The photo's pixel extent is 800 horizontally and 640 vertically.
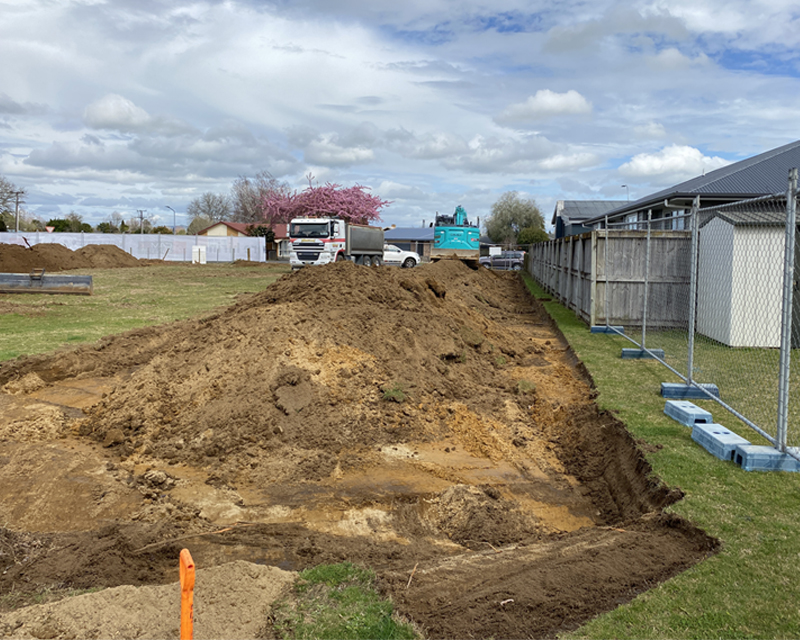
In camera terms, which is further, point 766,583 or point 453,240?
point 453,240

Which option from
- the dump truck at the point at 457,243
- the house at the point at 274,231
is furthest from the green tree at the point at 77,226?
the dump truck at the point at 457,243

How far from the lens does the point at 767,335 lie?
11.9m

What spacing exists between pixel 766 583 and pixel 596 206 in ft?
220

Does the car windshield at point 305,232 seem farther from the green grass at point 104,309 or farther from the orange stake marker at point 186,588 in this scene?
the orange stake marker at point 186,588

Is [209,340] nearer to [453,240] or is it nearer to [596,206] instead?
[453,240]

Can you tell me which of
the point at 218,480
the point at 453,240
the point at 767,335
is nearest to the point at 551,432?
the point at 218,480

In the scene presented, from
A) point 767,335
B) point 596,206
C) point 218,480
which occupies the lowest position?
point 218,480

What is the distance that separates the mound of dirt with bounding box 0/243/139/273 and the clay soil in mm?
26569

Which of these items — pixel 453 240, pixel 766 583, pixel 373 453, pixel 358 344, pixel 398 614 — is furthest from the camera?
pixel 453 240

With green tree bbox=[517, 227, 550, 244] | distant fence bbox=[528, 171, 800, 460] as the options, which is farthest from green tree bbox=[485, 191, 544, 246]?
distant fence bbox=[528, 171, 800, 460]

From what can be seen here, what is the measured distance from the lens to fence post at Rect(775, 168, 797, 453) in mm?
5227

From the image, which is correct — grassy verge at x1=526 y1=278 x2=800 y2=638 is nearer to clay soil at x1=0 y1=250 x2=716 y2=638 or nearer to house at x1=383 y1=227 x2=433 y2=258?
clay soil at x1=0 y1=250 x2=716 y2=638

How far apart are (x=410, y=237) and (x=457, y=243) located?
63.7 metres

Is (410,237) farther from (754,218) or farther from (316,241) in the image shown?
(754,218)
